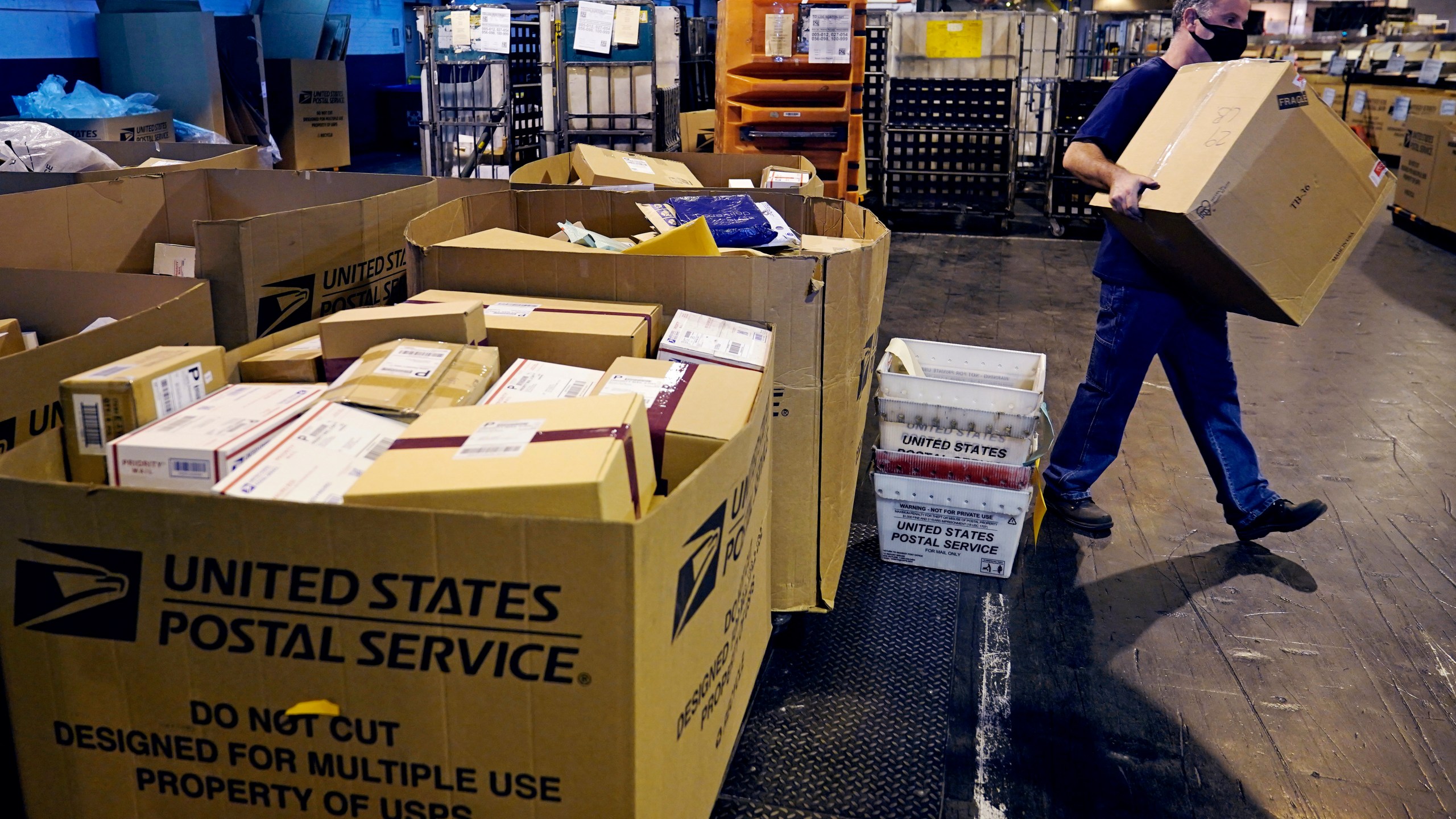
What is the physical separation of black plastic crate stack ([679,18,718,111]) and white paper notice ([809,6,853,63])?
1.76 meters

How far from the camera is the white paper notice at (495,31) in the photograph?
247 inches

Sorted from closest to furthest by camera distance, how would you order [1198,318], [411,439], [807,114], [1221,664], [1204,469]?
[411,439], [1221,664], [1198,318], [1204,469], [807,114]

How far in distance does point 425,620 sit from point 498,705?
0.12m

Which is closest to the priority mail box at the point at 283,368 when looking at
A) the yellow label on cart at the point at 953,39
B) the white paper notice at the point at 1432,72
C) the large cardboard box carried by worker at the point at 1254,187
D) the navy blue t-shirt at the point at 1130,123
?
the large cardboard box carried by worker at the point at 1254,187

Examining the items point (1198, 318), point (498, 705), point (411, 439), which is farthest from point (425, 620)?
point (1198, 318)

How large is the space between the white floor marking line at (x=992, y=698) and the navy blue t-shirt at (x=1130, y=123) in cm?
88

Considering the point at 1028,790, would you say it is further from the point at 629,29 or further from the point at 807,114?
the point at 629,29

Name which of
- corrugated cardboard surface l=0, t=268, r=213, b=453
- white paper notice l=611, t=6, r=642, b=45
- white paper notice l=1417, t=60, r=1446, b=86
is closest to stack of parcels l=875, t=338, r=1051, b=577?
corrugated cardboard surface l=0, t=268, r=213, b=453

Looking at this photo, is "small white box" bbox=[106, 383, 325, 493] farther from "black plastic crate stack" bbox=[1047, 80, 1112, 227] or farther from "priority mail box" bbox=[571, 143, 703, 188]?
"black plastic crate stack" bbox=[1047, 80, 1112, 227]

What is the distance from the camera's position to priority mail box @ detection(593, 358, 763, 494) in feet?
4.56

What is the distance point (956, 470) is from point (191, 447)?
1.77 meters

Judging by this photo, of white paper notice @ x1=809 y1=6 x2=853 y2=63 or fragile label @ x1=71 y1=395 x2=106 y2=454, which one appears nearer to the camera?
fragile label @ x1=71 y1=395 x2=106 y2=454

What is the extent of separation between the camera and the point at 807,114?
215 inches

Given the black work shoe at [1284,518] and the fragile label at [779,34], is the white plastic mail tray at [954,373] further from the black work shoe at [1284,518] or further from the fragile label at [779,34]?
the fragile label at [779,34]
